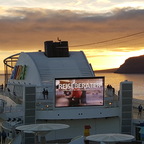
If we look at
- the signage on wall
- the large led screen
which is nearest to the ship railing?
the large led screen

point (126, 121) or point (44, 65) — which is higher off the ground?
point (44, 65)

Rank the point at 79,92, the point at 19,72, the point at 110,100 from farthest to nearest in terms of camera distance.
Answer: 1. the point at 19,72
2. the point at 110,100
3. the point at 79,92

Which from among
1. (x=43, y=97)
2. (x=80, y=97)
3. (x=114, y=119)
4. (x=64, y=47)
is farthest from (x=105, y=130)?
(x=64, y=47)

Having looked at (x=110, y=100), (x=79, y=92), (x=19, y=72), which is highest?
(x=19, y=72)

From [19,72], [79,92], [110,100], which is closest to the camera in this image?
[79,92]

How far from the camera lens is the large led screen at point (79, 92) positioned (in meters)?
36.2

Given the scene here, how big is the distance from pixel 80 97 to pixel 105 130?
3.84 metres

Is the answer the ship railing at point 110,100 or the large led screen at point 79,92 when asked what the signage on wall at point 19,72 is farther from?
the large led screen at point 79,92

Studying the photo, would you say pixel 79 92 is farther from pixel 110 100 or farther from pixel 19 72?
pixel 19 72

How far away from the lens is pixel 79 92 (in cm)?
3666

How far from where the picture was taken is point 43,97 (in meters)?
41.4

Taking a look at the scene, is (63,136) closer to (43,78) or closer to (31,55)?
(43,78)

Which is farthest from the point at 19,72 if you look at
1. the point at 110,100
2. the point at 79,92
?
the point at 79,92

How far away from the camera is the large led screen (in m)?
36.2
